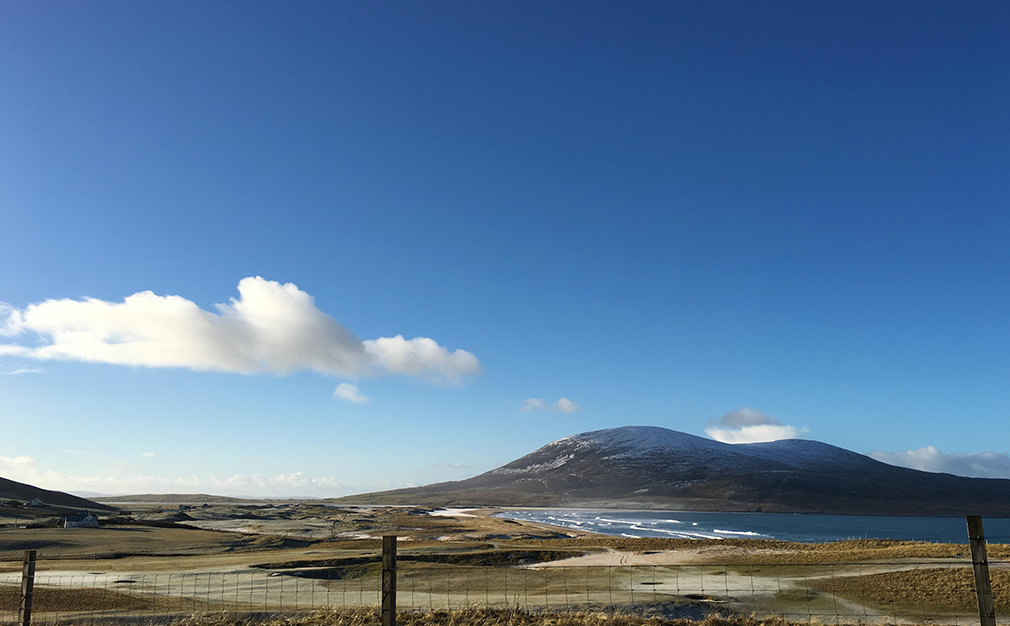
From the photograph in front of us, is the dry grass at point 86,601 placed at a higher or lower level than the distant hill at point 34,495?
higher

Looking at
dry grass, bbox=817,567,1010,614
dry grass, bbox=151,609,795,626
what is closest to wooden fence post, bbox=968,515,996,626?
dry grass, bbox=151,609,795,626

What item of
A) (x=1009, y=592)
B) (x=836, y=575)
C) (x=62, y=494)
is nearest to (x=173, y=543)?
(x=836, y=575)

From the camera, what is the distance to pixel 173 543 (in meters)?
69.2

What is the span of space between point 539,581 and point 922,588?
836 inches

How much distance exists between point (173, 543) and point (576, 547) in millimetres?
46263

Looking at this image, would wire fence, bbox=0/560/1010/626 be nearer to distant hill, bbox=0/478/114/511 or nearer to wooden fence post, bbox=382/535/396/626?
wooden fence post, bbox=382/535/396/626

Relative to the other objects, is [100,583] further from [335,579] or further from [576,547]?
[576,547]

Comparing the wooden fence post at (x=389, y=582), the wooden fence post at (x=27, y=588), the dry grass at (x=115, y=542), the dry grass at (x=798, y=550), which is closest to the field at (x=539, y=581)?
the dry grass at (x=798, y=550)

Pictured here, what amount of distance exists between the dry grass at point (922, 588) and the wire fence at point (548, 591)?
49 millimetres

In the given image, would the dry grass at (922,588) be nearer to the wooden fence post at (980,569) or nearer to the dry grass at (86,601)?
the wooden fence post at (980,569)

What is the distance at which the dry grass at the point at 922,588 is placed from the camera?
94.7 ft

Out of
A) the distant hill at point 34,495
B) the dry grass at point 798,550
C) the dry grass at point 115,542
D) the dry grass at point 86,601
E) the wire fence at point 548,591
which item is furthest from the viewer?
the distant hill at point 34,495

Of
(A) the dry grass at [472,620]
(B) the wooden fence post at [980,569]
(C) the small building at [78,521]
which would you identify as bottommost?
(C) the small building at [78,521]

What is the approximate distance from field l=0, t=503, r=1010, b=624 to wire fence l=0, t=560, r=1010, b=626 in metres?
0.11
